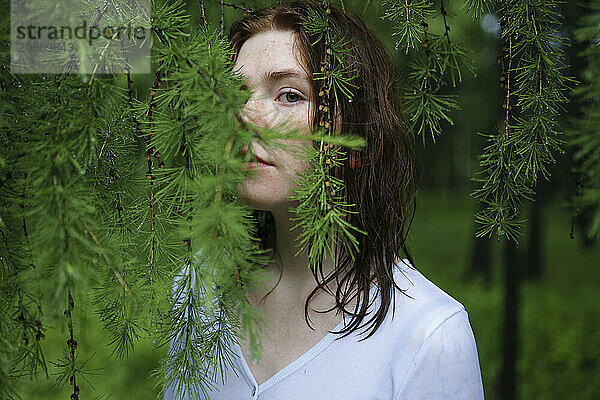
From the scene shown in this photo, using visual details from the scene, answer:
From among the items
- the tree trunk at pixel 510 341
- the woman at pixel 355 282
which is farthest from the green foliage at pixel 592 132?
the tree trunk at pixel 510 341

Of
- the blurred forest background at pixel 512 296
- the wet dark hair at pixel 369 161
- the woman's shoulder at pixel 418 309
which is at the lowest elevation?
the blurred forest background at pixel 512 296

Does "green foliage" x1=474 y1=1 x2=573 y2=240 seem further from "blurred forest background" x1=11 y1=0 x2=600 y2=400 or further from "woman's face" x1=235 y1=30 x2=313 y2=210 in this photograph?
"blurred forest background" x1=11 y1=0 x2=600 y2=400

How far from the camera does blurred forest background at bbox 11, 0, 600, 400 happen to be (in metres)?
3.17

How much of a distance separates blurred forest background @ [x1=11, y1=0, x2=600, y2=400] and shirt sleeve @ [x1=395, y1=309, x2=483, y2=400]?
2.26 ft

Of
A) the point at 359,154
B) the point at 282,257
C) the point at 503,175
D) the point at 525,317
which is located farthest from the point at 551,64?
the point at 525,317

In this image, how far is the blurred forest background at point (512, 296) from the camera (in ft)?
10.4

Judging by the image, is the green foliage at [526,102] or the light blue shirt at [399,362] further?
the light blue shirt at [399,362]

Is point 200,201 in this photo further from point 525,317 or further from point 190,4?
point 525,317

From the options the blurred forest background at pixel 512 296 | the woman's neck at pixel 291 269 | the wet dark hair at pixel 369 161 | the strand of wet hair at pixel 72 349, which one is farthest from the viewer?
the blurred forest background at pixel 512 296

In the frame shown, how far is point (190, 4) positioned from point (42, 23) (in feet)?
1.67

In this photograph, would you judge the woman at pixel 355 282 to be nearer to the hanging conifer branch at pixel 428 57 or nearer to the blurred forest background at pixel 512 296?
the hanging conifer branch at pixel 428 57

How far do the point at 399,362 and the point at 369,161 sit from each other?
324 millimetres

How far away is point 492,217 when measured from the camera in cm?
84

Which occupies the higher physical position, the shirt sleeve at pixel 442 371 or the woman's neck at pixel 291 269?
the woman's neck at pixel 291 269
